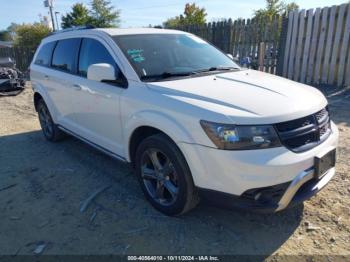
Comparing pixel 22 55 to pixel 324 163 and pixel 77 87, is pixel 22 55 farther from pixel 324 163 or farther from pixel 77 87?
pixel 324 163

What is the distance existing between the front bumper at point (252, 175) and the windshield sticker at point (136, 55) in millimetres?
1251

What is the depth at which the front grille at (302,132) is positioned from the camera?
2537 mm

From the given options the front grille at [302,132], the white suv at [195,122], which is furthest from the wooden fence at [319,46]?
the front grille at [302,132]

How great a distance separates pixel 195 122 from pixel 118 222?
1349mm

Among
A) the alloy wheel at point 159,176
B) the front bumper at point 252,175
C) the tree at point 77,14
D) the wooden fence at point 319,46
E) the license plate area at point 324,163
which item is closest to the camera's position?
the front bumper at point 252,175

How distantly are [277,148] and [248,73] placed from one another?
1564mm

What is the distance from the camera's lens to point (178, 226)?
3045 millimetres

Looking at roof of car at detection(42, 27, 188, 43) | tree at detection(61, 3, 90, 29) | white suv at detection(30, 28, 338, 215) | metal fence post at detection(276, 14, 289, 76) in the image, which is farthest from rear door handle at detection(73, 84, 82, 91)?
tree at detection(61, 3, 90, 29)

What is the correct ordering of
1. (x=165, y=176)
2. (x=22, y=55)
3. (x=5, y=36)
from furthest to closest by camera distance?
(x=5, y=36)
(x=22, y=55)
(x=165, y=176)

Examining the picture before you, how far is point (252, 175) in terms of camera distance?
244 cm

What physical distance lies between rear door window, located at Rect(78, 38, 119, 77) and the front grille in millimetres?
1903

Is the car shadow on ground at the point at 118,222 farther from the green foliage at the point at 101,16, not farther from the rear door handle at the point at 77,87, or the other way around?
the green foliage at the point at 101,16

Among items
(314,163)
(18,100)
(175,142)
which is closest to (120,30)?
(175,142)

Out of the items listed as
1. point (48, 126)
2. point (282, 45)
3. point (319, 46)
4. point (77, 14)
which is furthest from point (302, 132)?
point (77, 14)
